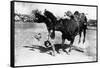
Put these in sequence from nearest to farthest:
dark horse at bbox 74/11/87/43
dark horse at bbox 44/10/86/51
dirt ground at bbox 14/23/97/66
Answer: dirt ground at bbox 14/23/97/66 < dark horse at bbox 44/10/86/51 < dark horse at bbox 74/11/87/43

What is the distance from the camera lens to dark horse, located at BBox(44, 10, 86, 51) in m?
2.21

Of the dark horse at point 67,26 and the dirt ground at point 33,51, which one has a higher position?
the dark horse at point 67,26

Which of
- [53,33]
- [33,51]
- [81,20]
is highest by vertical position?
[81,20]

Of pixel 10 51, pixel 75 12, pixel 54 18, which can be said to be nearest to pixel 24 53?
pixel 10 51

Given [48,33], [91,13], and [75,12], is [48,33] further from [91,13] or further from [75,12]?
[91,13]

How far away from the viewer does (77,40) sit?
2.33m

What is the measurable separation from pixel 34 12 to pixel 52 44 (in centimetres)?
39

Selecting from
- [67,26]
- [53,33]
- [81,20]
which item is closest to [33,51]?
[53,33]

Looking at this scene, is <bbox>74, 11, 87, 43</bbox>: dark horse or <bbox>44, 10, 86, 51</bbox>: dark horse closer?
<bbox>44, 10, 86, 51</bbox>: dark horse

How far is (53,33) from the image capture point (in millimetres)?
2203

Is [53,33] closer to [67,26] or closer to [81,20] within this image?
[67,26]

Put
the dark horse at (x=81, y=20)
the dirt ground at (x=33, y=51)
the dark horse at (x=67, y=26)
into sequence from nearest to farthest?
the dirt ground at (x=33, y=51), the dark horse at (x=67, y=26), the dark horse at (x=81, y=20)

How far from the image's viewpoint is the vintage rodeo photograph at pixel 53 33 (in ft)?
6.81

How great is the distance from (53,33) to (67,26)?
0.19m
